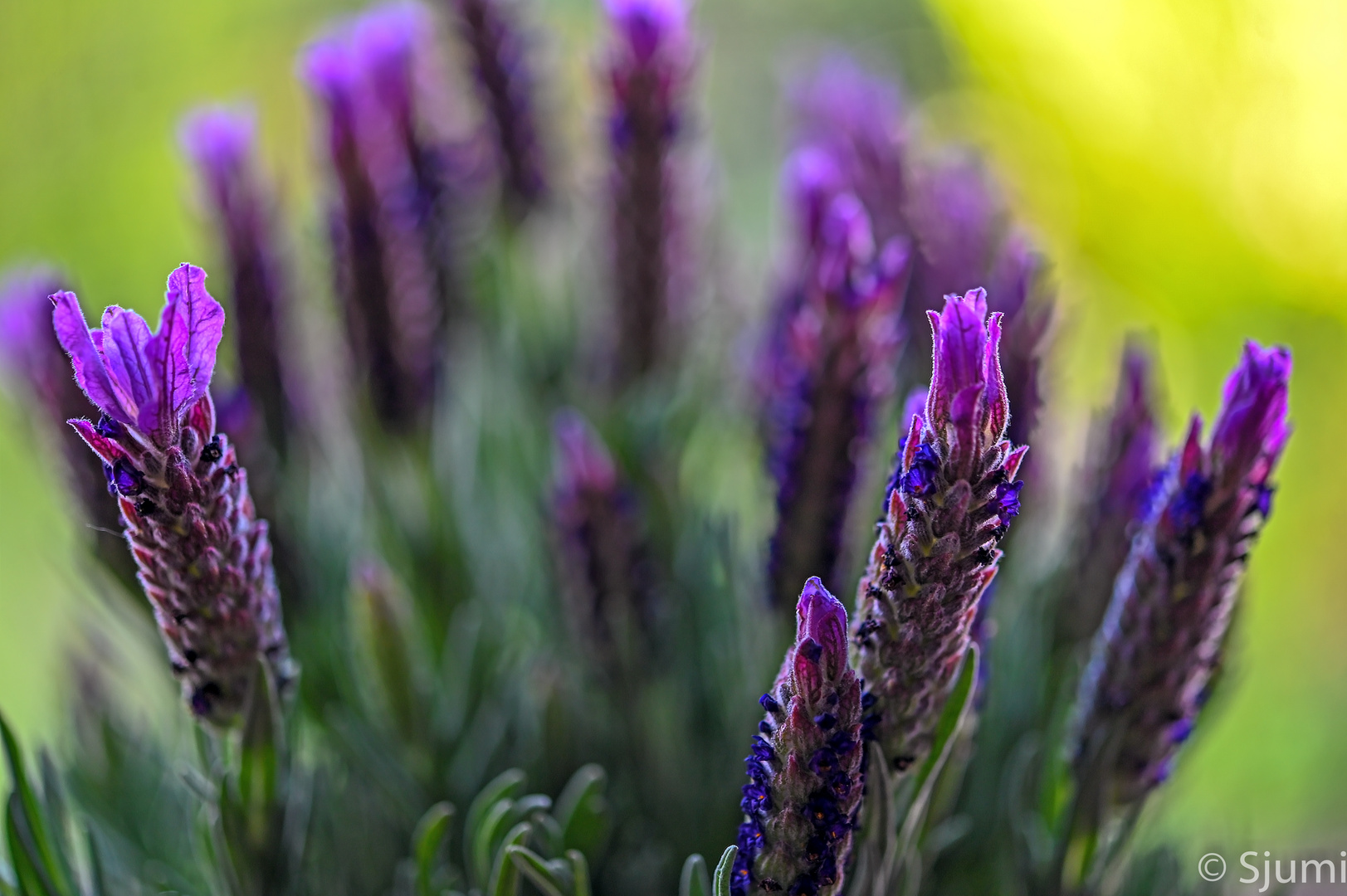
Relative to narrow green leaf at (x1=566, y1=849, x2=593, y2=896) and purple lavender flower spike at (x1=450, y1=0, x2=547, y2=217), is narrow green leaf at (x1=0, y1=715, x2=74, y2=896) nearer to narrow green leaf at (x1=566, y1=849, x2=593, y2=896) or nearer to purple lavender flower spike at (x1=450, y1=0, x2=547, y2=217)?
narrow green leaf at (x1=566, y1=849, x2=593, y2=896)

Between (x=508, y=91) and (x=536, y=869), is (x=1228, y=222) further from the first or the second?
(x=536, y=869)

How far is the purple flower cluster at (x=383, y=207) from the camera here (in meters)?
0.52

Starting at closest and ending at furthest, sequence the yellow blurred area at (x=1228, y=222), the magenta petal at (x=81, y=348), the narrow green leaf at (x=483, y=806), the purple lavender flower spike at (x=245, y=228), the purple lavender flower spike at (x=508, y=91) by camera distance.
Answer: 1. the magenta petal at (x=81, y=348)
2. the narrow green leaf at (x=483, y=806)
3. the purple lavender flower spike at (x=245, y=228)
4. the purple lavender flower spike at (x=508, y=91)
5. the yellow blurred area at (x=1228, y=222)

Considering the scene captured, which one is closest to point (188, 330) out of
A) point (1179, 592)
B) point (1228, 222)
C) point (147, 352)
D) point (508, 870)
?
point (147, 352)

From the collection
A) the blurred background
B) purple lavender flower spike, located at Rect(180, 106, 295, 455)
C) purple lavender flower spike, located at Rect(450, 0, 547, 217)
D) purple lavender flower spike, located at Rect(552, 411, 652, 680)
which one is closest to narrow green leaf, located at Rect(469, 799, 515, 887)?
purple lavender flower spike, located at Rect(552, 411, 652, 680)

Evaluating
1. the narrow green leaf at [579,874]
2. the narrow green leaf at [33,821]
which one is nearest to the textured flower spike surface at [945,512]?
the narrow green leaf at [579,874]

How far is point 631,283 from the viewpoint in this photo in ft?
1.94

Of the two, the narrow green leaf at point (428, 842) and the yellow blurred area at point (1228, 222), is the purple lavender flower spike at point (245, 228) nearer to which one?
the narrow green leaf at point (428, 842)

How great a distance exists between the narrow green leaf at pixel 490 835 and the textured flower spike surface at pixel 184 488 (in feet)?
0.28

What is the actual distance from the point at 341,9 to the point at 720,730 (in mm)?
1424

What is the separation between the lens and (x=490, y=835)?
387 millimetres

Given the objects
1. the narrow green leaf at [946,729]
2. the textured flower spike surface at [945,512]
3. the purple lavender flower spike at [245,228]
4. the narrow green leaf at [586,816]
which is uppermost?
the purple lavender flower spike at [245,228]

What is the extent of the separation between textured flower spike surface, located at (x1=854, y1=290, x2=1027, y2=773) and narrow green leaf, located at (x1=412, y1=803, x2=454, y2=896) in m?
0.16

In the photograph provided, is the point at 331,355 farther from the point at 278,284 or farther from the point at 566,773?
the point at 566,773
